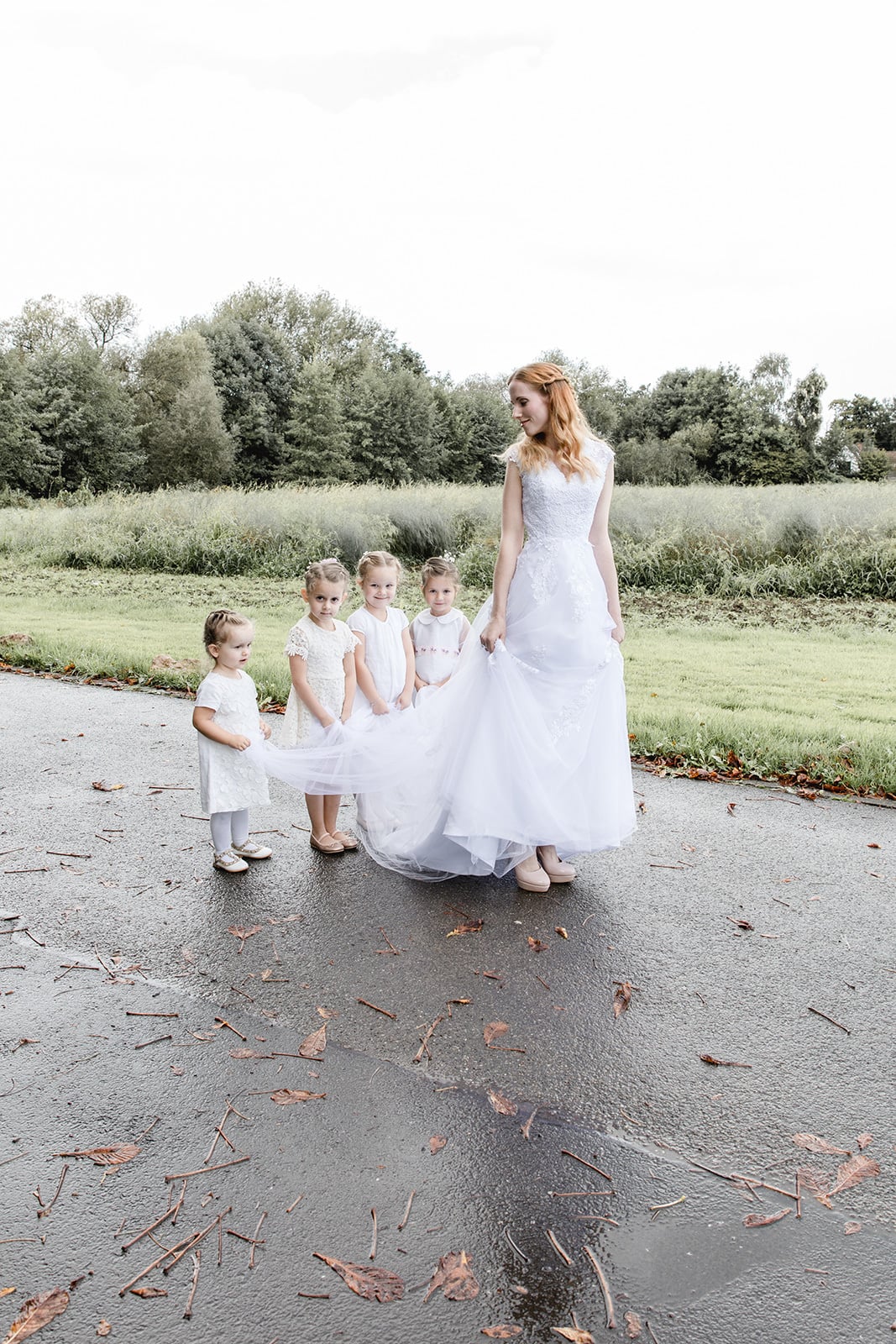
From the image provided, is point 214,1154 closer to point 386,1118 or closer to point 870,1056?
point 386,1118

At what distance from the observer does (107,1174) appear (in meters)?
2.64

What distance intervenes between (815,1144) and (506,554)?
112 inches

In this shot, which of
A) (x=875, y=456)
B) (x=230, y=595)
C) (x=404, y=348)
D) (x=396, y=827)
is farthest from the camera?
(x=404, y=348)

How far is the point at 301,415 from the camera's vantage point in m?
52.6

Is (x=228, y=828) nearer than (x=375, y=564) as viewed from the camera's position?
Yes

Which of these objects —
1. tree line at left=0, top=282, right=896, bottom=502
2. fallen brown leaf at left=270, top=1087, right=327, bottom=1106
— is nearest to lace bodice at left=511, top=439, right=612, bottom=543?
fallen brown leaf at left=270, top=1087, right=327, bottom=1106

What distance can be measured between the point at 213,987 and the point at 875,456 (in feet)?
202

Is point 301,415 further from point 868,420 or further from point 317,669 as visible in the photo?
point 317,669

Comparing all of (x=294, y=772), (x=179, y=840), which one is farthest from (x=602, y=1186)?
(x=179, y=840)

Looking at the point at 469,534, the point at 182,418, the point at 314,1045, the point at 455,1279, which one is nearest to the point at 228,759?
the point at 314,1045

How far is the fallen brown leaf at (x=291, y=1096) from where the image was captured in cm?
297

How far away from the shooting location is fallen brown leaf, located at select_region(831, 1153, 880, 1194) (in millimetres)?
2621

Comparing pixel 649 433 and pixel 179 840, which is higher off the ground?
pixel 649 433

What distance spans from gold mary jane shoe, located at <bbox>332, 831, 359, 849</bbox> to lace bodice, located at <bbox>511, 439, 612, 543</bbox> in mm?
1926
